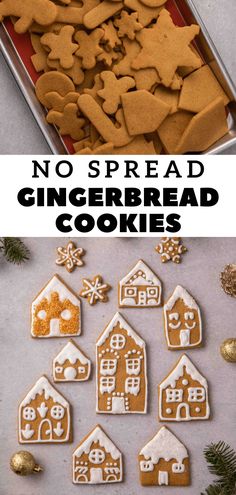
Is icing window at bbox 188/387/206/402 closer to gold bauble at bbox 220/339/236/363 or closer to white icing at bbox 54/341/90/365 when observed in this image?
gold bauble at bbox 220/339/236/363

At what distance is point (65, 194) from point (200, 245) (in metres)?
0.30

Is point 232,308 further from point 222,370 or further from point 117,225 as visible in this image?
point 117,225

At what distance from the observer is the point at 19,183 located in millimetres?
1279

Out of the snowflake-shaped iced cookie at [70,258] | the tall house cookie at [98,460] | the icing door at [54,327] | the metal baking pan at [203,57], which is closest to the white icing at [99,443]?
the tall house cookie at [98,460]

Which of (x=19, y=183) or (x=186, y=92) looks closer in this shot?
(x=186, y=92)

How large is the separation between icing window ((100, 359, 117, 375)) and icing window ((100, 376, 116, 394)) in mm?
10

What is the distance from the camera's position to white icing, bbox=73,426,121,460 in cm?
122

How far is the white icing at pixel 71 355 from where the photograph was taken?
123 centimetres

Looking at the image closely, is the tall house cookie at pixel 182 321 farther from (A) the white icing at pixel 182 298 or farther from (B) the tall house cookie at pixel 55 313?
(B) the tall house cookie at pixel 55 313

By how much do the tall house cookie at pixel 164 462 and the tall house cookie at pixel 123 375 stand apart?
2.9 inches

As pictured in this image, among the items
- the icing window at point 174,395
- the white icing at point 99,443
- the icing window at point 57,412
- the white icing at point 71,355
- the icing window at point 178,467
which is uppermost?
the white icing at point 71,355

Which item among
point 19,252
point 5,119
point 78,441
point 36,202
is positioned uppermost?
point 5,119

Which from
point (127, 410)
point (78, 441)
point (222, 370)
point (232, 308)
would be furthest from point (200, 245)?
point (78, 441)

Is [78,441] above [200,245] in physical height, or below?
below
